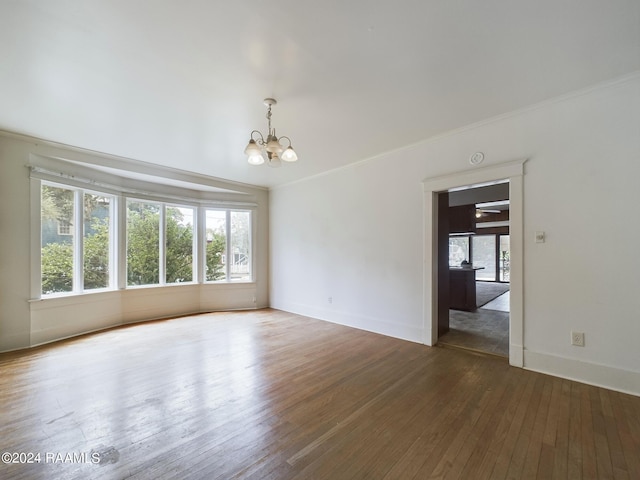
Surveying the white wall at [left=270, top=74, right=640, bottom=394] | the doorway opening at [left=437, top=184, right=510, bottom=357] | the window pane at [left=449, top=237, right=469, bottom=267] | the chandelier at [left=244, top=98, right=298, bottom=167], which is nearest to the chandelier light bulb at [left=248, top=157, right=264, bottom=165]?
the chandelier at [left=244, top=98, right=298, bottom=167]

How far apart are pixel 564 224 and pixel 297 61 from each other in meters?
2.98

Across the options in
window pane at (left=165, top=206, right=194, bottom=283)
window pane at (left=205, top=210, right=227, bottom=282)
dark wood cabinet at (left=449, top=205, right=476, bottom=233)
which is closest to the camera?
window pane at (left=165, top=206, right=194, bottom=283)

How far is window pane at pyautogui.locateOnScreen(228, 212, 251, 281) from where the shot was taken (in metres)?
6.11

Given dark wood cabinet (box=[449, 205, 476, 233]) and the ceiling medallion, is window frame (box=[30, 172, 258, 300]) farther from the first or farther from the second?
dark wood cabinet (box=[449, 205, 476, 233])

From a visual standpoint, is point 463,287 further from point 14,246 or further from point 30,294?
point 14,246

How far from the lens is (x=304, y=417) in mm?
2119

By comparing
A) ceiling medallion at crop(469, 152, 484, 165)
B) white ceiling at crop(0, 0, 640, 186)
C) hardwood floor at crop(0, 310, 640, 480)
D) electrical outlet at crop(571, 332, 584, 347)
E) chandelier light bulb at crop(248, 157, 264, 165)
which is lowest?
hardwood floor at crop(0, 310, 640, 480)

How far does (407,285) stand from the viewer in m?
3.88

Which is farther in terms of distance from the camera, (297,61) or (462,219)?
(462,219)

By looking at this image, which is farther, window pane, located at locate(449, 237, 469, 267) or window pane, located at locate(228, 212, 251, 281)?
window pane, located at locate(449, 237, 469, 267)

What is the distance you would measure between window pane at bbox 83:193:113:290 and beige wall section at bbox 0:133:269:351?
0.29m

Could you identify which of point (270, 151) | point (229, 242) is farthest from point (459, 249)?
point (270, 151)

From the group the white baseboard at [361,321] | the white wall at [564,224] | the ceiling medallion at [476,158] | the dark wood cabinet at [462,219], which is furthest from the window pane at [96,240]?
the dark wood cabinet at [462,219]

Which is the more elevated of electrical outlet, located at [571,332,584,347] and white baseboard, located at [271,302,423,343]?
electrical outlet, located at [571,332,584,347]
